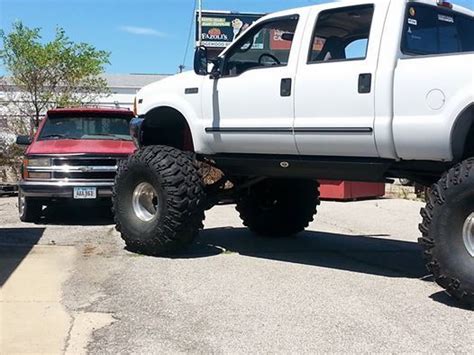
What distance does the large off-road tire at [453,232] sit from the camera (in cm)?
523

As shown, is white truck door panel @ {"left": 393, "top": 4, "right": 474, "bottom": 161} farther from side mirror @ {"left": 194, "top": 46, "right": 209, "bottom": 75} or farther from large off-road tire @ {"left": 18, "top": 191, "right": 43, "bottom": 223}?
large off-road tire @ {"left": 18, "top": 191, "right": 43, "bottom": 223}

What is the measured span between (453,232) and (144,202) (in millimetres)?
3674

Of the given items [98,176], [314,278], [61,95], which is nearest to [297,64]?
[314,278]

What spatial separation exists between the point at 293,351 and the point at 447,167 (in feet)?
7.91

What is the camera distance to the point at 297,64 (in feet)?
21.1

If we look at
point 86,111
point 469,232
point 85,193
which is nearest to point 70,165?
point 85,193

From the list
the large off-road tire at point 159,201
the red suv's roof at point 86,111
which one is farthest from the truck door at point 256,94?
the red suv's roof at point 86,111

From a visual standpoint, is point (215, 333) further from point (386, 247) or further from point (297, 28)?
point (386, 247)

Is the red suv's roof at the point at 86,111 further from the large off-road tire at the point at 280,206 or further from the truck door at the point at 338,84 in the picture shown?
the truck door at the point at 338,84

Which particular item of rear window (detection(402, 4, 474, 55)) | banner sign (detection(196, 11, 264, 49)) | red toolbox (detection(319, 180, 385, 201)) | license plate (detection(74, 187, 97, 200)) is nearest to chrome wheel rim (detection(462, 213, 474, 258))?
rear window (detection(402, 4, 474, 55))

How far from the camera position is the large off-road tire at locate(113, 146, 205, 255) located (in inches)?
279

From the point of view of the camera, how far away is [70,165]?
980 cm

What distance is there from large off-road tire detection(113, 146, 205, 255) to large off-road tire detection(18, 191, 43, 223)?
2.89 m

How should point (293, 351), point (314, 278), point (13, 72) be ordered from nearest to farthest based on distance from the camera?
point (293, 351) → point (314, 278) → point (13, 72)
